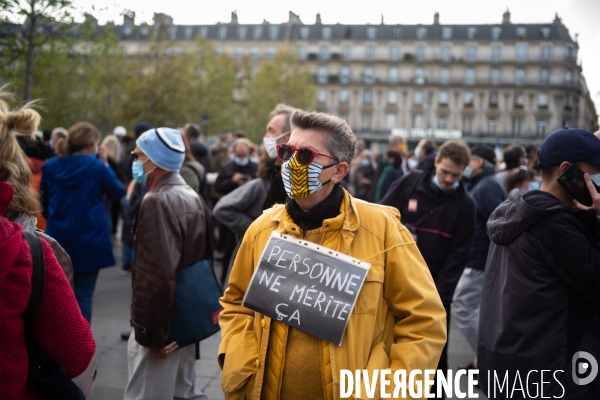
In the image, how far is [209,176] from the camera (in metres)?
11.3

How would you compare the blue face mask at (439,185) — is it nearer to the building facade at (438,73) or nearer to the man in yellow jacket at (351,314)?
the man in yellow jacket at (351,314)

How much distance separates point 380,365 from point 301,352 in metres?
0.33

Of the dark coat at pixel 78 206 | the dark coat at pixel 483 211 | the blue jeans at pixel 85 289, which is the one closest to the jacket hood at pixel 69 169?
the dark coat at pixel 78 206

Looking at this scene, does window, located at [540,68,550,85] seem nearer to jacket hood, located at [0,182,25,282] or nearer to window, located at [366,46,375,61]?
window, located at [366,46,375,61]

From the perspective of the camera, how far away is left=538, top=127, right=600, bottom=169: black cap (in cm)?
300

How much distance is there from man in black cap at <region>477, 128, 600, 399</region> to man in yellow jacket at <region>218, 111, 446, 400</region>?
0.77 m

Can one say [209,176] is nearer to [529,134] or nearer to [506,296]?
[506,296]

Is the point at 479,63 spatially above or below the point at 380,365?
above

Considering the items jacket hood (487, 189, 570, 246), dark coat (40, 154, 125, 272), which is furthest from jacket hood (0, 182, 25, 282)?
dark coat (40, 154, 125, 272)

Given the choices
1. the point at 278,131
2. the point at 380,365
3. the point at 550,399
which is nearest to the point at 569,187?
the point at 550,399

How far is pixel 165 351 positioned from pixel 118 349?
2343 mm

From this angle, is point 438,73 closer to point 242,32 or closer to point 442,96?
point 442,96

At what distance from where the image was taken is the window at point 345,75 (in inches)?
3231

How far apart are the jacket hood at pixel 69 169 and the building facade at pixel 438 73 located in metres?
73.2
